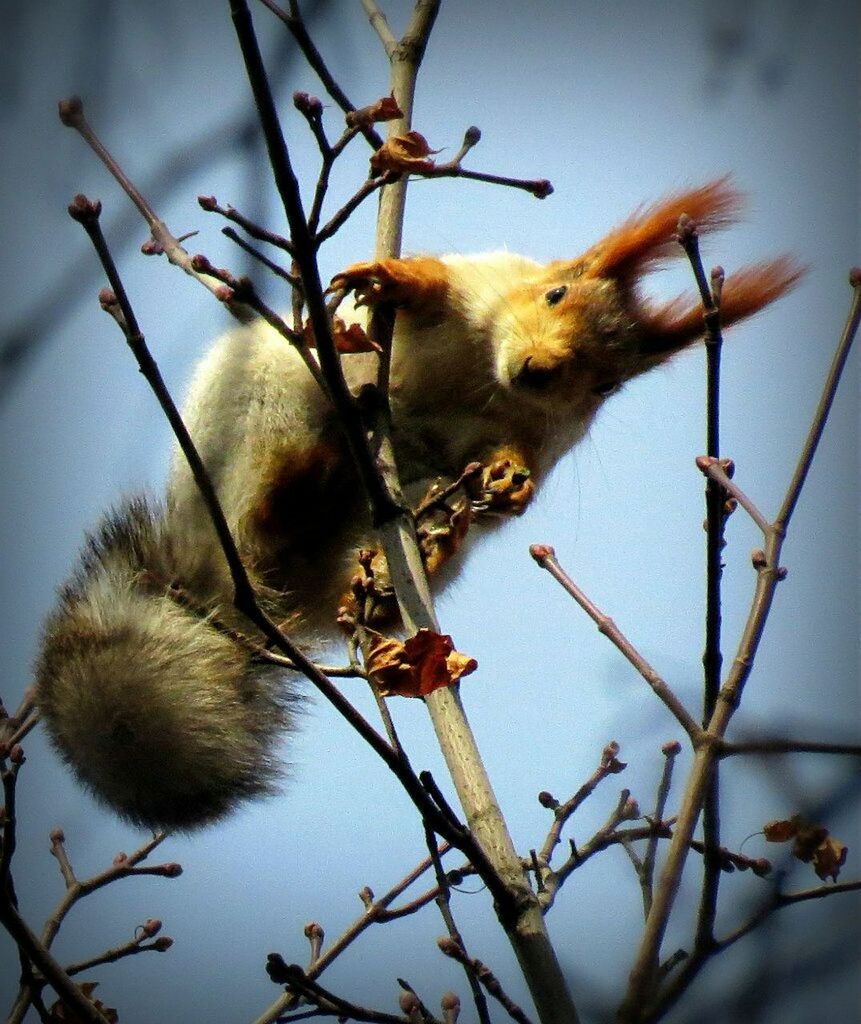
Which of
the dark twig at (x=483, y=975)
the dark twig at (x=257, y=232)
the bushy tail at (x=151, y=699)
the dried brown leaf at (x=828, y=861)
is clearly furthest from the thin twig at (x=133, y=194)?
the dried brown leaf at (x=828, y=861)

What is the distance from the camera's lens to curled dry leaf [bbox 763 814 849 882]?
5.48 ft

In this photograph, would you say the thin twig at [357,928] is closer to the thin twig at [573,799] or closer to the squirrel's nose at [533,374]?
the thin twig at [573,799]

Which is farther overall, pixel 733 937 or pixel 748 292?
pixel 748 292

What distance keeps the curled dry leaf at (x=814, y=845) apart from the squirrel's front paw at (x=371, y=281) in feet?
4.41

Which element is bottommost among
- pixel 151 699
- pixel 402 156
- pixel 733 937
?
pixel 733 937

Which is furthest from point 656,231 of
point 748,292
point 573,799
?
point 573,799

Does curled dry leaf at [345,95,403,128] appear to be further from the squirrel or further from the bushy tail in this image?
the bushy tail

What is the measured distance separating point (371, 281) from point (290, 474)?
58 cm

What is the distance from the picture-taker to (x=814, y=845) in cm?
169

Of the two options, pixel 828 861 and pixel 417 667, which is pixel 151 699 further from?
pixel 828 861

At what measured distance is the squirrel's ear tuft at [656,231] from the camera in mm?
3137

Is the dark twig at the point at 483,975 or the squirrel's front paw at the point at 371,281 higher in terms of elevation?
the squirrel's front paw at the point at 371,281

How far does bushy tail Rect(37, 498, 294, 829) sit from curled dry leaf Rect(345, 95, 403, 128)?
1135 millimetres

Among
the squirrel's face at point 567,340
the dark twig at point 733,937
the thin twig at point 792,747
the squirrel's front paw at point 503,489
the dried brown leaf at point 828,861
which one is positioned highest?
the squirrel's face at point 567,340
